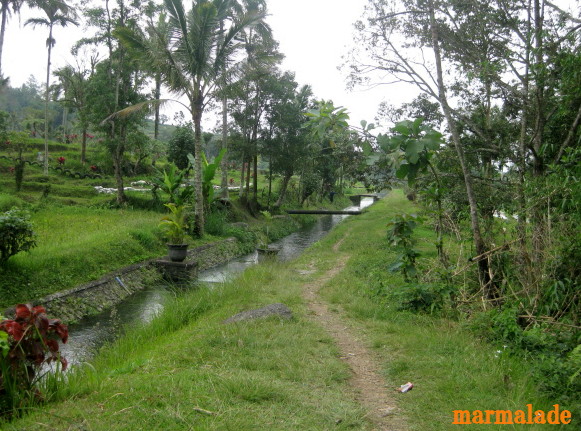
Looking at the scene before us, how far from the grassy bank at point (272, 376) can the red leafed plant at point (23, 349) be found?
194 millimetres

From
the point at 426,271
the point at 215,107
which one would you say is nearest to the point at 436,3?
the point at 426,271

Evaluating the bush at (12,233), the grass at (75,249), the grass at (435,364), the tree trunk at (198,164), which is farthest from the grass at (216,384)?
the tree trunk at (198,164)

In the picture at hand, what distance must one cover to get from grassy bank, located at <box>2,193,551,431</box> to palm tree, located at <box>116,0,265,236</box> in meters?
9.60

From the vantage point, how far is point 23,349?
3.04 m

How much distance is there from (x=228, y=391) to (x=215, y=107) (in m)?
20.9

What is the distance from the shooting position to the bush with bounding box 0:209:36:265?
25.7 feet

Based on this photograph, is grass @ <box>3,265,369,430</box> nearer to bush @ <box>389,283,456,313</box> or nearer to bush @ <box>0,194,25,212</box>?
bush @ <box>389,283,456,313</box>

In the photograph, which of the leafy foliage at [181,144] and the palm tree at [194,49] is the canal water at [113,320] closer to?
the palm tree at [194,49]

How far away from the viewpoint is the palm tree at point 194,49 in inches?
542

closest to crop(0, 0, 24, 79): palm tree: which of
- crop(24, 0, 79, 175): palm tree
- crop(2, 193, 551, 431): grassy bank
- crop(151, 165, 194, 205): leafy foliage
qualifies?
crop(24, 0, 79, 175): palm tree

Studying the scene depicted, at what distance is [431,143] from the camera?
5.09m

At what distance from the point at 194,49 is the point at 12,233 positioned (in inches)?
328

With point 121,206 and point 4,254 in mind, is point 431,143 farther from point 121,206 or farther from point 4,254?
point 121,206
